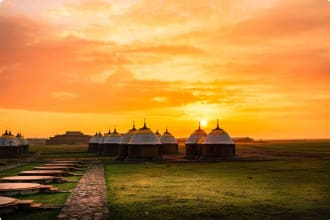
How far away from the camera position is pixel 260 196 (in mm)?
17297

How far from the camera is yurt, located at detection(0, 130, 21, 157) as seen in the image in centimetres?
5483

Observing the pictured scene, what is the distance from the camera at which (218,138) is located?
49.0 meters

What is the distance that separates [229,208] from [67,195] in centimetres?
707

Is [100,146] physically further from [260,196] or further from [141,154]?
[260,196]

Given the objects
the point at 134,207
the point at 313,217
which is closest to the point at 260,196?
the point at 313,217

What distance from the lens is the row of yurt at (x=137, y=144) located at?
152 ft

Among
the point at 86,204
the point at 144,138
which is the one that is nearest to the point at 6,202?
the point at 86,204

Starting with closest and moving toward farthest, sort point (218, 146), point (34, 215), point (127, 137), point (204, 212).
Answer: point (34, 215), point (204, 212), point (218, 146), point (127, 137)

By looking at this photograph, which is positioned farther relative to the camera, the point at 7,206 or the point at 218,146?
the point at 218,146

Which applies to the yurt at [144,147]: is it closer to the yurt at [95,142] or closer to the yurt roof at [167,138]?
the yurt roof at [167,138]

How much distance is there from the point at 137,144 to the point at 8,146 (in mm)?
20874

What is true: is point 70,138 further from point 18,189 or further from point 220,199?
point 220,199

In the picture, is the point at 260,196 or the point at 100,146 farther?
the point at 100,146

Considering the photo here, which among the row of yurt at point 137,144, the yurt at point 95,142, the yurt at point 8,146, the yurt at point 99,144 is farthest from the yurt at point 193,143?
the yurt at point 8,146
